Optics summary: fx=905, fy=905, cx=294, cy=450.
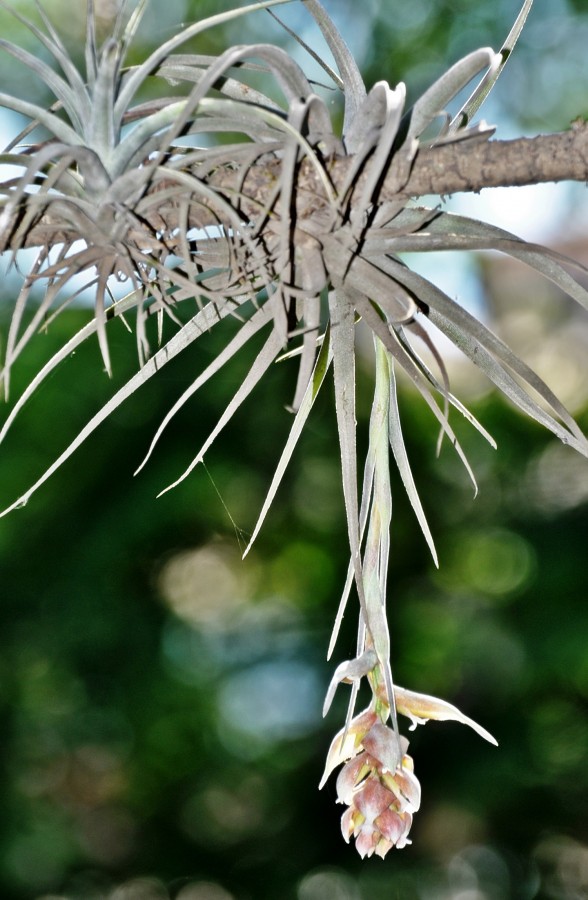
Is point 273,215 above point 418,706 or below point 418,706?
above

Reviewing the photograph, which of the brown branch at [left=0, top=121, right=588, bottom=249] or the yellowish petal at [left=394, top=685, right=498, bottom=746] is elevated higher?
the brown branch at [left=0, top=121, right=588, bottom=249]

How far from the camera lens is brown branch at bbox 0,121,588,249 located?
25cm

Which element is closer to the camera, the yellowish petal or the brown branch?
the brown branch

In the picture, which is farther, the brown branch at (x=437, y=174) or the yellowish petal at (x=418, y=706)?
the yellowish petal at (x=418, y=706)

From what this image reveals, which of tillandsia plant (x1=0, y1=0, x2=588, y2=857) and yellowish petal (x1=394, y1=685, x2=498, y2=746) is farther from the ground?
tillandsia plant (x1=0, y1=0, x2=588, y2=857)

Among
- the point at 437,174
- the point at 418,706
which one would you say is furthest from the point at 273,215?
the point at 418,706

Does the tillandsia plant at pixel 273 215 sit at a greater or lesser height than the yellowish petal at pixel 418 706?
greater

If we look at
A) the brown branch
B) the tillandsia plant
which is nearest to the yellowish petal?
the tillandsia plant

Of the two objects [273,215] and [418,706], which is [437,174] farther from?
[418,706]

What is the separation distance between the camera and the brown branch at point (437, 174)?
25 cm

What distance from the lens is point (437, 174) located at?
10.4 inches

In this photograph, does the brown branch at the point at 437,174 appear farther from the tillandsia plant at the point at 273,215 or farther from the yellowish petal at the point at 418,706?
the yellowish petal at the point at 418,706

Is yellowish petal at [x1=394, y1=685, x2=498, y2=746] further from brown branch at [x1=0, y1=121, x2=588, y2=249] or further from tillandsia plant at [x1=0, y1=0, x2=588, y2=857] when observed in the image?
brown branch at [x1=0, y1=121, x2=588, y2=249]

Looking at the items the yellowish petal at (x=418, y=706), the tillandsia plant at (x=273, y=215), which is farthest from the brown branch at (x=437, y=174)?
the yellowish petal at (x=418, y=706)
